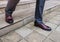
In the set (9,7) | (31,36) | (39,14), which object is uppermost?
(9,7)

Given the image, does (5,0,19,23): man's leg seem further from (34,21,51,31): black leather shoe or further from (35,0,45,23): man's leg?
(34,21,51,31): black leather shoe

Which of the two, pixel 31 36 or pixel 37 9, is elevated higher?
pixel 37 9

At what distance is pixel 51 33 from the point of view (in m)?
1.09

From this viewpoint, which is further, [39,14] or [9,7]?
[39,14]

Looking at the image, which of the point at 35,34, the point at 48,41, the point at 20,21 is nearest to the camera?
the point at 48,41

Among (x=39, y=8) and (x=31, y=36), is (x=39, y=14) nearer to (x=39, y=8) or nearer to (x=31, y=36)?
(x=39, y=8)

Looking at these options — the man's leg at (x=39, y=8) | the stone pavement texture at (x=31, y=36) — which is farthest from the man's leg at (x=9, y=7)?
the man's leg at (x=39, y=8)

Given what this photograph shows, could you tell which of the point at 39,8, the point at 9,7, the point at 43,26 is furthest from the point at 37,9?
the point at 9,7

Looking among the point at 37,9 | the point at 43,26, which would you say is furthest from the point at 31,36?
the point at 37,9

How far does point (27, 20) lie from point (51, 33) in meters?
0.42

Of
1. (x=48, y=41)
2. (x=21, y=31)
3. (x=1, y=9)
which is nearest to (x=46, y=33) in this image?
(x=48, y=41)

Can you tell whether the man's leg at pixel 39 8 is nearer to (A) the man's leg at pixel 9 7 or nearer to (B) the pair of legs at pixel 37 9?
(B) the pair of legs at pixel 37 9

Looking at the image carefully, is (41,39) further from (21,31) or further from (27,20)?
(27,20)

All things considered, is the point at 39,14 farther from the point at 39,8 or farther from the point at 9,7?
the point at 9,7
